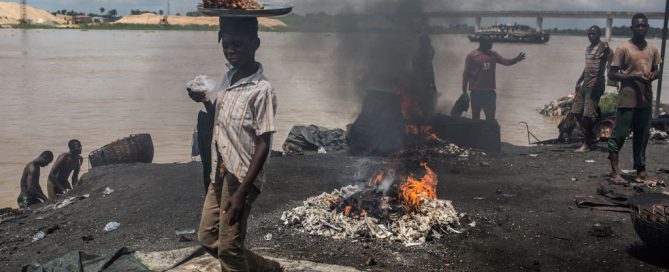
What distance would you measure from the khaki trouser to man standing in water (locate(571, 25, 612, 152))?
7.10 m

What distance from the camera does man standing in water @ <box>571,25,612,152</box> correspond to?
9492mm

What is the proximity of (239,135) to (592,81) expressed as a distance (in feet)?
24.6

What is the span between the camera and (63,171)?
8.95m

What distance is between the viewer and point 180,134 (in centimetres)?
1416

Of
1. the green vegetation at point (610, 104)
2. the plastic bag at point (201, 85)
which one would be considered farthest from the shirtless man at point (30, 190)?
the green vegetation at point (610, 104)

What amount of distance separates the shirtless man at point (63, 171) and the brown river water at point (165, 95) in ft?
3.37

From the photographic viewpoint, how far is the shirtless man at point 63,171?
8719mm

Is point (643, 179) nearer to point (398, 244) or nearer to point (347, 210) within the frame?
point (398, 244)

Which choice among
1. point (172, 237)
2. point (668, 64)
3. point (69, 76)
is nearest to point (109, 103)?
point (69, 76)

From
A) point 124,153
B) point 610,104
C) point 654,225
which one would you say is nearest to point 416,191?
point 654,225

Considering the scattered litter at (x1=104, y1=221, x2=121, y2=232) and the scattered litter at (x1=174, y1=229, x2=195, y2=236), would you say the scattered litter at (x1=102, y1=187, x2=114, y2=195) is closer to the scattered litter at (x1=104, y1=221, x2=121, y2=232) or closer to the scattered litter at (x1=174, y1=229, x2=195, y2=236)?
the scattered litter at (x1=104, y1=221, x2=121, y2=232)

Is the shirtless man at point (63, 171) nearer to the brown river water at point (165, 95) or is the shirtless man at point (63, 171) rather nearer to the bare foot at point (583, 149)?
the brown river water at point (165, 95)

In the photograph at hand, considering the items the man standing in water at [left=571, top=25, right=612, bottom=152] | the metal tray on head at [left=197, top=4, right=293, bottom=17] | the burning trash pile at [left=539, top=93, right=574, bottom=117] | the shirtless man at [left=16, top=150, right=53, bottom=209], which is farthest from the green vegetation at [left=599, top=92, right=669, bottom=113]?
the metal tray on head at [left=197, top=4, right=293, bottom=17]

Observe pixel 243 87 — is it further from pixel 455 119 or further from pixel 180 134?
pixel 180 134
